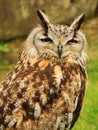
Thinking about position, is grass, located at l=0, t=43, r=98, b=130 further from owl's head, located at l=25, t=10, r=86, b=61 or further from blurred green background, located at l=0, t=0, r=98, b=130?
owl's head, located at l=25, t=10, r=86, b=61

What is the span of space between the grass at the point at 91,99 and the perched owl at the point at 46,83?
188 centimetres

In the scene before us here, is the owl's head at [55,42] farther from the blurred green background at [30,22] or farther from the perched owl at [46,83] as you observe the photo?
the blurred green background at [30,22]

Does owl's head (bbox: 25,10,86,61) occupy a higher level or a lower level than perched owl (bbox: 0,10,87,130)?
higher

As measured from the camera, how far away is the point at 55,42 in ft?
16.5

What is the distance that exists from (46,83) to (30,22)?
5.08 m

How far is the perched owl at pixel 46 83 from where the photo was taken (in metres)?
4.92

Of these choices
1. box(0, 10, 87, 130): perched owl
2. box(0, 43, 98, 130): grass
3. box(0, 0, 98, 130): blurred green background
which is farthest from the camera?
box(0, 0, 98, 130): blurred green background

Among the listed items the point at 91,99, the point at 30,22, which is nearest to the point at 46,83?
the point at 91,99

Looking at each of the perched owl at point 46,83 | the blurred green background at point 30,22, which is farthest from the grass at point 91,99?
the perched owl at point 46,83

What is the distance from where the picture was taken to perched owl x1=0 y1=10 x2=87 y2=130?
194 inches

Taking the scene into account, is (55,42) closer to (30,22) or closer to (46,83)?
(46,83)

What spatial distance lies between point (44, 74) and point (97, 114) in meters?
2.51

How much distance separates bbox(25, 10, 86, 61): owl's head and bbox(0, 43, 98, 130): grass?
1.95m

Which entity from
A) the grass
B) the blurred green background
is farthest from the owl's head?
the blurred green background
